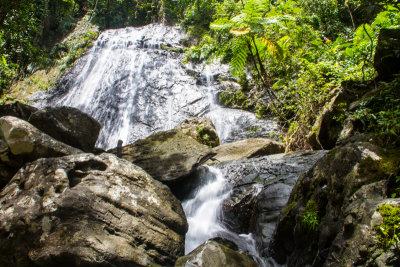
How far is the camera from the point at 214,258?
2.75 meters

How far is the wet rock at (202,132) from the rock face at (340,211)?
4969 millimetres

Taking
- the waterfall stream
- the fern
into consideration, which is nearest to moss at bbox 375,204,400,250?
the waterfall stream

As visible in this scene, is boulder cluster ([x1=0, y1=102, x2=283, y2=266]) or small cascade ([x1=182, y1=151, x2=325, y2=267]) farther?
small cascade ([x1=182, y1=151, x2=325, y2=267])

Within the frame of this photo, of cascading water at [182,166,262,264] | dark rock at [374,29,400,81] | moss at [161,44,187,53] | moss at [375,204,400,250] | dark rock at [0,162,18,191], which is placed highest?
moss at [161,44,187,53]

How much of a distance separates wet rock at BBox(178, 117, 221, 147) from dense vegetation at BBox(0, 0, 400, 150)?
6.21 feet

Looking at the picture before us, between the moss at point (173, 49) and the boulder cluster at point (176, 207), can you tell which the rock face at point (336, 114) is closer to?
the boulder cluster at point (176, 207)

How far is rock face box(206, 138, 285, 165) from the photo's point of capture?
6262mm

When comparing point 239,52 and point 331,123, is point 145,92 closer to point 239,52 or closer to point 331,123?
point 239,52

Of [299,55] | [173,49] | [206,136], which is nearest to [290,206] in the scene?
[206,136]

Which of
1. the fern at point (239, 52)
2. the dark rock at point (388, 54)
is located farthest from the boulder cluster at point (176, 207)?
the fern at point (239, 52)

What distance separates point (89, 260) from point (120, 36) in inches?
610

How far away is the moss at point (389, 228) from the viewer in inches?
55.4

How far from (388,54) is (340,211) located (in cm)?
231

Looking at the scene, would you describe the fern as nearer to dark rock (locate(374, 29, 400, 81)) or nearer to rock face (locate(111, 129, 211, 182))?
rock face (locate(111, 129, 211, 182))
